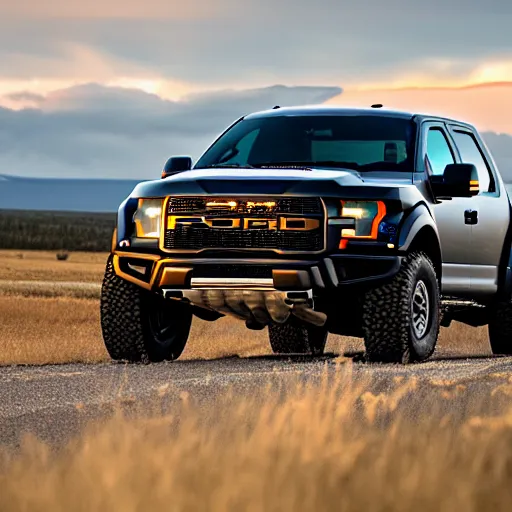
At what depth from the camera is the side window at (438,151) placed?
12891mm

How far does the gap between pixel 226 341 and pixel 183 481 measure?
1798 centimetres

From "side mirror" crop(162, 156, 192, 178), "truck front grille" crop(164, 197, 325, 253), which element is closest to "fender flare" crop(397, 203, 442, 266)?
"truck front grille" crop(164, 197, 325, 253)

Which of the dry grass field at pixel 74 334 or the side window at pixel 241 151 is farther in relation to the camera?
the dry grass field at pixel 74 334

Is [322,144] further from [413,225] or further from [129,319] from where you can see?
[129,319]

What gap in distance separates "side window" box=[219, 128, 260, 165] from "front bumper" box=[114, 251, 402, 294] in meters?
1.61

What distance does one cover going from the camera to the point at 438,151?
43.1 ft

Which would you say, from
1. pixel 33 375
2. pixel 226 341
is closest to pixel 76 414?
pixel 33 375

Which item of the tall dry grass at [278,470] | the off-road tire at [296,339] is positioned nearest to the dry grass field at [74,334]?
the off-road tire at [296,339]

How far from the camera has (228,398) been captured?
27.3ft

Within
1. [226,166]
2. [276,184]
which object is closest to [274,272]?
[276,184]

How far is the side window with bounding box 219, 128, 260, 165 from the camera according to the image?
1277 centimetres

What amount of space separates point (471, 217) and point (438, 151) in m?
0.69

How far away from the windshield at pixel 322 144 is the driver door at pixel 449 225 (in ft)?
1.06

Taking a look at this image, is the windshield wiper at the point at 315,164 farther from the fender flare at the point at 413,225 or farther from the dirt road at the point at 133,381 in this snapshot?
the dirt road at the point at 133,381
